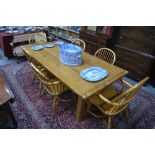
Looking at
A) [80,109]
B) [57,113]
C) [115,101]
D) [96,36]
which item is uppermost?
[96,36]

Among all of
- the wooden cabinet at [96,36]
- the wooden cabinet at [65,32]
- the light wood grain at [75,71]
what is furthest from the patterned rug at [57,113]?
the wooden cabinet at [65,32]

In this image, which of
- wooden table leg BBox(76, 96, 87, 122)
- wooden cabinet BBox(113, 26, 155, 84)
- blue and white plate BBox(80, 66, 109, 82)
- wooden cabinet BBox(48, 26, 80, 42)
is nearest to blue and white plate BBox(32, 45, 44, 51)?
blue and white plate BBox(80, 66, 109, 82)

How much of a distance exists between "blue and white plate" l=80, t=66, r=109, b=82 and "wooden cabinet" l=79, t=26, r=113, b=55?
4.91 feet

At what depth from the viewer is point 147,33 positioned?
263 cm

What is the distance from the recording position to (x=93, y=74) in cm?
179

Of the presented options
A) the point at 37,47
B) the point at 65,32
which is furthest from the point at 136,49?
the point at 65,32

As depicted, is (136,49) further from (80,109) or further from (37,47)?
(37,47)

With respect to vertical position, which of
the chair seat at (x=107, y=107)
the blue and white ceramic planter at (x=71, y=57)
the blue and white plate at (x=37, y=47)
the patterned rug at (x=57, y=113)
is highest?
the blue and white ceramic planter at (x=71, y=57)

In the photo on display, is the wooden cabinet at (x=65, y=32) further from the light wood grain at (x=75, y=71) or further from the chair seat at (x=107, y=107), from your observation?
the chair seat at (x=107, y=107)

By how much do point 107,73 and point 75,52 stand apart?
1.65ft

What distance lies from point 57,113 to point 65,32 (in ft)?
11.0

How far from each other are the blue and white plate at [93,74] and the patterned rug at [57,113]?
694 millimetres

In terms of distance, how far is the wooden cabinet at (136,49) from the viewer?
8.71 ft

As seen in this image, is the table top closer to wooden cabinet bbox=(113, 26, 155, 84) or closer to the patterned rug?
the patterned rug
